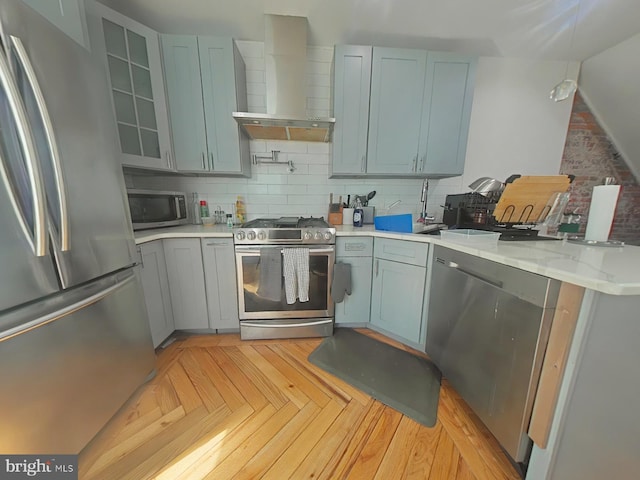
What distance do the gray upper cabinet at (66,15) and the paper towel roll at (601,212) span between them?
8.48ft

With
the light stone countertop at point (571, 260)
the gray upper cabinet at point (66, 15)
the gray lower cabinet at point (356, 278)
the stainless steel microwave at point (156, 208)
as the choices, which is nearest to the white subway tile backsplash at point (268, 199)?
the stainless steel microwave at point (156, 208)

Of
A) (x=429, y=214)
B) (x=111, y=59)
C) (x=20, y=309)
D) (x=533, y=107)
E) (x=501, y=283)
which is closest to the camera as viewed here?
(x=20, y=309)

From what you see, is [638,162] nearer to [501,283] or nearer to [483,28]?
[483,28]

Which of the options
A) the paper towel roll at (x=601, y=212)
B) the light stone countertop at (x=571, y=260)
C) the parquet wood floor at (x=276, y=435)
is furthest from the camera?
the paper towel roll at (x=601, y=212)

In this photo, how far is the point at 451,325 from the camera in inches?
50.8

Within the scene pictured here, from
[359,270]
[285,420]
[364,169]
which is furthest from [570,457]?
[364,169]

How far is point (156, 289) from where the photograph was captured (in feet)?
5.04

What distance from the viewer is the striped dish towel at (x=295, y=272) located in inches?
63.6

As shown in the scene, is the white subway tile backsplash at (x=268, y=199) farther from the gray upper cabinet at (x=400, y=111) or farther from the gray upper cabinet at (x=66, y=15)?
the gray upper cabinet at (x=66, y=15)

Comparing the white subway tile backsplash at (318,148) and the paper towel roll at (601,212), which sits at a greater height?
the white subway tile backsplash at (318,148)

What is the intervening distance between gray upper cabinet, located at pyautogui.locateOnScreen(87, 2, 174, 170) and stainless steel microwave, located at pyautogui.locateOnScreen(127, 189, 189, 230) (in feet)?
0.74

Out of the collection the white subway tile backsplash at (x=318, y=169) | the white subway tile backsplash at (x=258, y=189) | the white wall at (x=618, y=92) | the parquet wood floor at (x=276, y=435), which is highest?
the white wall at (x=618, y=92)

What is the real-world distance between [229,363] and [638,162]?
450cm

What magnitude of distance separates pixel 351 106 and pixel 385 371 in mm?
2102
